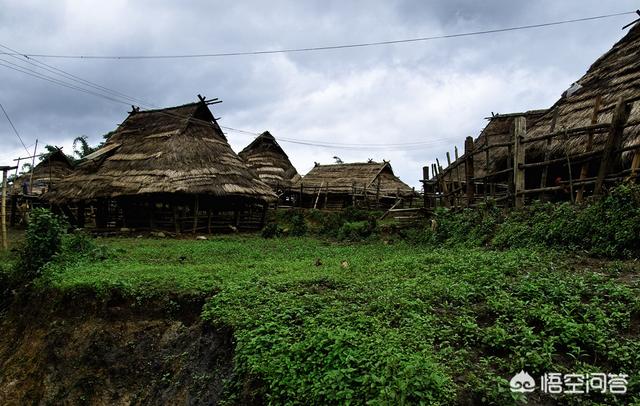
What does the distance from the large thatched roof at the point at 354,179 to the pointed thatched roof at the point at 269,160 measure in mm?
1401

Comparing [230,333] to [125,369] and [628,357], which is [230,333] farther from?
[628,357]

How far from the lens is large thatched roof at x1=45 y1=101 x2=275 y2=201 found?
17719 mm

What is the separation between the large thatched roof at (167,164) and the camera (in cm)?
1772

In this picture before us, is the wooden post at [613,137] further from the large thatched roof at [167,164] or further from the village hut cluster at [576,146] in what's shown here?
the large thatched roof at [167,164]

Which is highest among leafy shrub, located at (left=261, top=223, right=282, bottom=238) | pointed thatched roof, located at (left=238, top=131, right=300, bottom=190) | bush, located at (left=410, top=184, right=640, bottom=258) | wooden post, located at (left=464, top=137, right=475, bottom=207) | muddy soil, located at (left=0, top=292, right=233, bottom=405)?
pointed thatched roof, located at (left=238, top=131, right=300, bottom=190)

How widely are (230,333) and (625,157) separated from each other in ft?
29.0

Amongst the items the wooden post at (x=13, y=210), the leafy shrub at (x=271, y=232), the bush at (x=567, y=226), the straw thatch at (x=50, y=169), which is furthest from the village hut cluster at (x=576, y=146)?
the straw thatch at (x=50, y=169)

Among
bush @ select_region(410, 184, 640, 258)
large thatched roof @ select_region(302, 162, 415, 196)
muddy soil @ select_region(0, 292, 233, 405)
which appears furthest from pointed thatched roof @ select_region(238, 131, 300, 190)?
muddy soil @ select_region(0, 292, 233, 405)

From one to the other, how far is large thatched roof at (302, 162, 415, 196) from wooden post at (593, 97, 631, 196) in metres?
19.1

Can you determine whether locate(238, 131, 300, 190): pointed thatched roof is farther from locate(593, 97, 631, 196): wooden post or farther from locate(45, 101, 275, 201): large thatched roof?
locate(593, 97, 631, 196): wooden post

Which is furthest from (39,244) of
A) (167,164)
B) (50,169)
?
(50,169)

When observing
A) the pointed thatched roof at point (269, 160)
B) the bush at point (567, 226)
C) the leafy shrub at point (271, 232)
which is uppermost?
the pointed thatched roof at point (269, 160)

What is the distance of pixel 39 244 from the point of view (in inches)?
384

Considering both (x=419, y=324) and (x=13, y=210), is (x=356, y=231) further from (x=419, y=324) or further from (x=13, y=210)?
(x=13, y=210)
